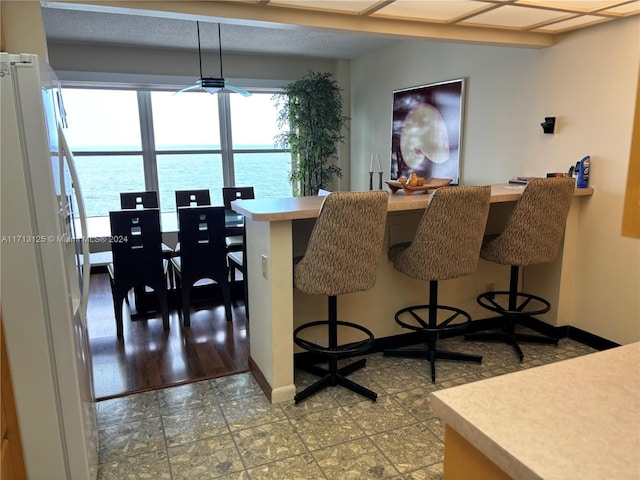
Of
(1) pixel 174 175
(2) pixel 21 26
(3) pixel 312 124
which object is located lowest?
(1) pixel 174 175

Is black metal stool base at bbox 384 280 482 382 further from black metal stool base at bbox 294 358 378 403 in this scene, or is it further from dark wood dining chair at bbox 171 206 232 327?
dark wood dining chair at bbox 171 206 232 327

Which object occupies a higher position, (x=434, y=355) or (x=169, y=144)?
(x=169, y=144)

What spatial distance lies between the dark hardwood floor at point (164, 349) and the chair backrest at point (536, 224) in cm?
183

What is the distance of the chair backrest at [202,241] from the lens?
3625 mm

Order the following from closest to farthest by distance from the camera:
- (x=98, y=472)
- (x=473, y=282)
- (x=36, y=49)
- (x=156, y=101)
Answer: (x=98, y=472)
(x=36, y=49)
(x=473, y=282)
(x=156, y=101)

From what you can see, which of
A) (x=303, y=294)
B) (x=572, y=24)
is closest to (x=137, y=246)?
(x=303, y=294)

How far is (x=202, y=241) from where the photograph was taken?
3.69 metres

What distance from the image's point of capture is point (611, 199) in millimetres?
3043

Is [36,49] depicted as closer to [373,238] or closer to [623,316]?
[373,238]

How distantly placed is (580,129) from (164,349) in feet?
10.7

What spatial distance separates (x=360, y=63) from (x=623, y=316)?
433 cm

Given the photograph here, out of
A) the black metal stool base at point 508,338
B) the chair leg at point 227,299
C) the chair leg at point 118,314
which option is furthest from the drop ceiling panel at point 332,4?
the chair leg at point 118,314

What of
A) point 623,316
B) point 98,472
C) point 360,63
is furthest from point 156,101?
point 623,316

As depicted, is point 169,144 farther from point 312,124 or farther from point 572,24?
point 572,24
